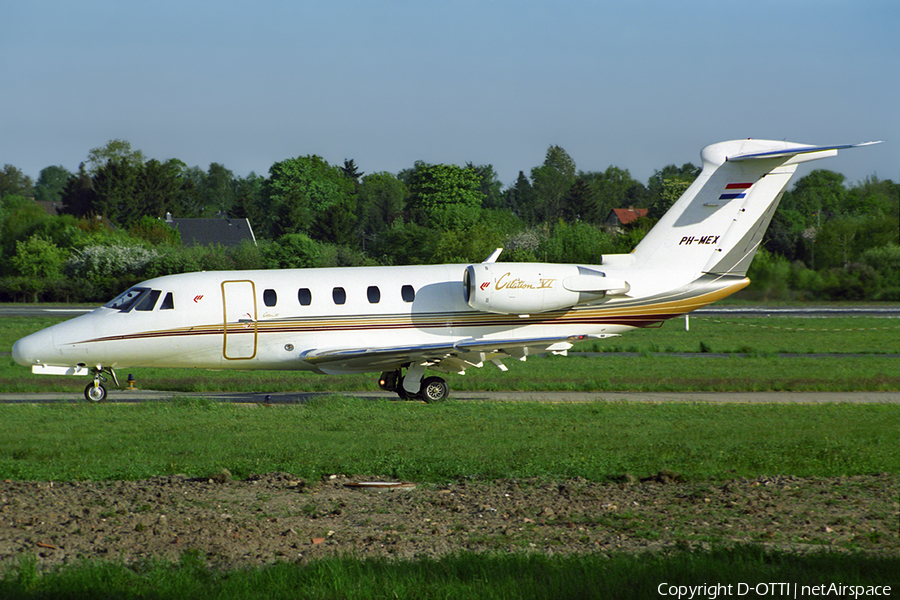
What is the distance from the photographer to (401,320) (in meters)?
19.0

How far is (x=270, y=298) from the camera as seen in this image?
1873cm

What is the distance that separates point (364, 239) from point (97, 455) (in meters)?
76.7

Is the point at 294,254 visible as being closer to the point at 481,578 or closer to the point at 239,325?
the point at 239,325

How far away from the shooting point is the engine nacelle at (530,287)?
18.6 m

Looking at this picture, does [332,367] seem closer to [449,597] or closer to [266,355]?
[266,355]

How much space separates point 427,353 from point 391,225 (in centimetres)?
5885

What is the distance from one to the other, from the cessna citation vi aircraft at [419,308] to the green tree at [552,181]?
268ft

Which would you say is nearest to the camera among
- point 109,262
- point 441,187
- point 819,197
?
point 819,197

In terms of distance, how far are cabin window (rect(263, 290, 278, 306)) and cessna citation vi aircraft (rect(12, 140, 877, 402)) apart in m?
0.02

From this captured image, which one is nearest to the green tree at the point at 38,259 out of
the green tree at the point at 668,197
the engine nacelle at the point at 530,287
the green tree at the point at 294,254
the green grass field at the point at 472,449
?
the green tree at the point at 294,254

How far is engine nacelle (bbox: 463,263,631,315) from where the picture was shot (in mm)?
18625

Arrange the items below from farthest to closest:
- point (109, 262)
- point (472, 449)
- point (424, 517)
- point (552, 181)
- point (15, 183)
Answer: point (15, 183)
point (552, 181)
point (109, 262)
point (472, 449)
point (424, 517)

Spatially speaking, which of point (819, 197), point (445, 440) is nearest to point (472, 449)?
point (445, 440)

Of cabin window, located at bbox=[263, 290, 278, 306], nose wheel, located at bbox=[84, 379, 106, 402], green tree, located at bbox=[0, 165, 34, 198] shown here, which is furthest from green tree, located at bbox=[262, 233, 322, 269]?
green tree, located at bbox=[0, 165, 34, 198]
